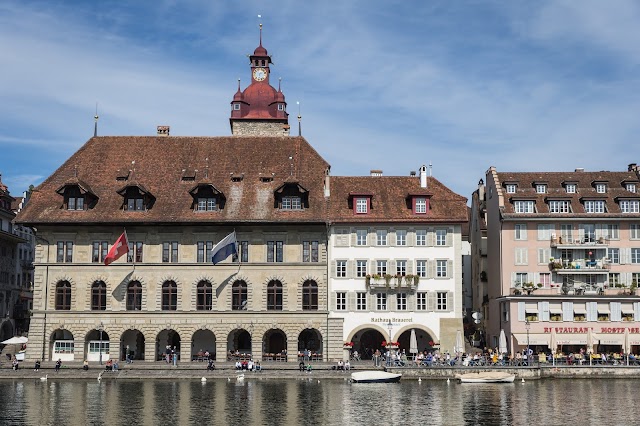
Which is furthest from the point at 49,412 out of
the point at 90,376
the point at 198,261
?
the point at 198,261

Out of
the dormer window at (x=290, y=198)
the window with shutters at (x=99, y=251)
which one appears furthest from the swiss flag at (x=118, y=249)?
the dormer window at (x=290, y=198)

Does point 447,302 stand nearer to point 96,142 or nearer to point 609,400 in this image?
point 609,400

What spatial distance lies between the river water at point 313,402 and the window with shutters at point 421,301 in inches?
418

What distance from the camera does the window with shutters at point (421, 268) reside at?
7881 centimetres

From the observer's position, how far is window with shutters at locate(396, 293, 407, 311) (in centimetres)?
7844

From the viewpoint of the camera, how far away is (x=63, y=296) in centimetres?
7912

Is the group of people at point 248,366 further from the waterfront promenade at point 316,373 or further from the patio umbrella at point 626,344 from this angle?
the patio umbrella at point 626,344

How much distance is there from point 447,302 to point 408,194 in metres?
10.2

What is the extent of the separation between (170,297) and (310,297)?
12.2 meters

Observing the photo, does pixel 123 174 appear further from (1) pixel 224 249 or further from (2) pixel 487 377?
(2) pixel 487 377

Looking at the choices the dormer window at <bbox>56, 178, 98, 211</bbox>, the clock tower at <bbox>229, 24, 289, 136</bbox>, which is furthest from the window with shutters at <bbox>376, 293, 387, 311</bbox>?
the clock tower at <bbox>229, 24, 289, 136</bbox>

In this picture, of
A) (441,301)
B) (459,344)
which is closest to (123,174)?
(441,301)

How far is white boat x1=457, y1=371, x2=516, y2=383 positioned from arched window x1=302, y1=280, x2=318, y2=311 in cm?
1587

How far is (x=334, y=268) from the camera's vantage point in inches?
3100
